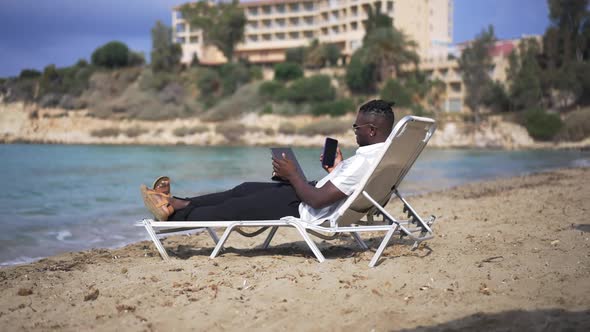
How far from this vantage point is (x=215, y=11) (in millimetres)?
69312

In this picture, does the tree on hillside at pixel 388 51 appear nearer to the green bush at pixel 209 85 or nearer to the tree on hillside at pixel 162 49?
the green bush at pixel 209 85

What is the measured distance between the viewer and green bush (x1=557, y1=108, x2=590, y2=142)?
1619 inches

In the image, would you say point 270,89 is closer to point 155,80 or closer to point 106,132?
point 155,80

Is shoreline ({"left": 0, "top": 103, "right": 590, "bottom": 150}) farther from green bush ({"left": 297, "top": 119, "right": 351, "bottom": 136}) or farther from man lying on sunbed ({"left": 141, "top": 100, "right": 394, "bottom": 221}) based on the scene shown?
man lying on sunbed ({"left": 141, "top": 100, "right": 394, "bottom": 221})

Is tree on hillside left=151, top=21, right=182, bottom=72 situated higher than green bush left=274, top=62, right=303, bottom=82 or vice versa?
tree on hillside left=151, top=21, right=182, bottom=72

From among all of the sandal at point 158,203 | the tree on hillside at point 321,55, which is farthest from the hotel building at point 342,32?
the sandal at point 158,203

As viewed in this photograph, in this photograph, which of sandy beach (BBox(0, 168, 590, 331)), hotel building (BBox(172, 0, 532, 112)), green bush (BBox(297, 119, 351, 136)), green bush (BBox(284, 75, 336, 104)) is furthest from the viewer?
green bush (BBox(284, 75, 336, 104))

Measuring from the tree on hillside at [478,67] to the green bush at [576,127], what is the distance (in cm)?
623

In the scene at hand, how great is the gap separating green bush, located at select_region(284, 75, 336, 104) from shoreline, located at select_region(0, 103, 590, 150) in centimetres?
249

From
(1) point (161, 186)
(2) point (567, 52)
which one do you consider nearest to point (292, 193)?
(1) point (161, 186)

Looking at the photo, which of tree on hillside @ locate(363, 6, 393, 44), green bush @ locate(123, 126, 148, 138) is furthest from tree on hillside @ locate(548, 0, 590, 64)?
green bush @ locate(123, 126, 148, 138)

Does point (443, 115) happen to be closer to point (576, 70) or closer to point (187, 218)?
point (576, 70)

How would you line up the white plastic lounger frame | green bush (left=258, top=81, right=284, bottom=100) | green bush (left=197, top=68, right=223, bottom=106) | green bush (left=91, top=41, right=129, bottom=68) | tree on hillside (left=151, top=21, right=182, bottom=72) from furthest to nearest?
1. green bush (left=91, top=41, right=129, bottom=68)
2. tree on hillside (left=151, top=21, right=182, bottom=72)
3. green bush (left=197, top=68, right=223, bottom=106)
4. green bush (left=258, top=81, right=284, bottom=100)
5. the white plastic lounger frame

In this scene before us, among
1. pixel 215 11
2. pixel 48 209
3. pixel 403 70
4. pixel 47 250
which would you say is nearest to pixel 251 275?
pixel 47 250
